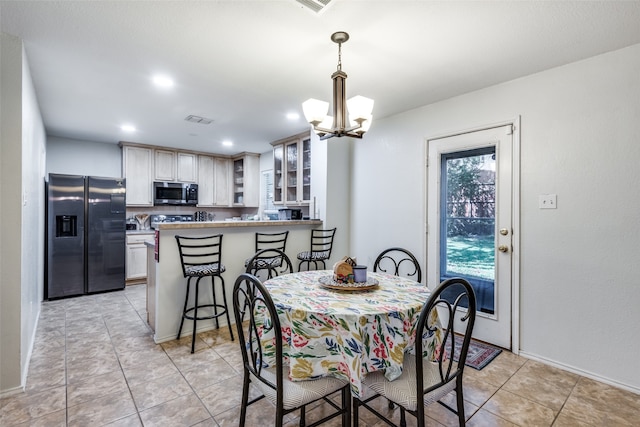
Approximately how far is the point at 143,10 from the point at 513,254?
326 cm

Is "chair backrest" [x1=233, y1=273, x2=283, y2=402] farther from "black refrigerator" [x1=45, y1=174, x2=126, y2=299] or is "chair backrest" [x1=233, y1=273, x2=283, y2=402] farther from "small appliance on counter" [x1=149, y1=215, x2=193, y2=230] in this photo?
"small appliance on counter" [x1=149, y1=215, x2=193, y2=230]

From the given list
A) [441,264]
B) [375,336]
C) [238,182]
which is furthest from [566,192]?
[238,182]

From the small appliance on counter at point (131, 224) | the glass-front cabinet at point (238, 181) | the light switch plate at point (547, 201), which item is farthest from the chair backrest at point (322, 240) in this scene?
the small appliance on counter at point (131, 224)

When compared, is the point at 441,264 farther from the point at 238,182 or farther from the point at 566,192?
the point at 238,182

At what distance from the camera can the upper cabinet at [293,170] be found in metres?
4.65

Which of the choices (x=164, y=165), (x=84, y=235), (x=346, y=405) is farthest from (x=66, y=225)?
(x=346, y=405)

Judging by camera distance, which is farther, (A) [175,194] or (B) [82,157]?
(A) [175,194]

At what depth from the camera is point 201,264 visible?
3.04 metres

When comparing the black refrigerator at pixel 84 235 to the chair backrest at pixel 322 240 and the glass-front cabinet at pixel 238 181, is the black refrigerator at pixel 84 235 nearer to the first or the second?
the glass-front cabinet at pixel 238 181

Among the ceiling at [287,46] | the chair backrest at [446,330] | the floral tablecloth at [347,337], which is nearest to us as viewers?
the chair backrest at [446,330]

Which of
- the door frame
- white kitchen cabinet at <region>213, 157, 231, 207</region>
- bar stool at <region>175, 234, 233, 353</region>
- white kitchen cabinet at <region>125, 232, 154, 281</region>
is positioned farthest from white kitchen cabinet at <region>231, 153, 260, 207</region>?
the door frame

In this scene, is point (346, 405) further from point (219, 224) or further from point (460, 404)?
point (219, 224)

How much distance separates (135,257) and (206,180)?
6.34 feet

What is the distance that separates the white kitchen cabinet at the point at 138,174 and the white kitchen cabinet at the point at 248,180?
1.60 metres
